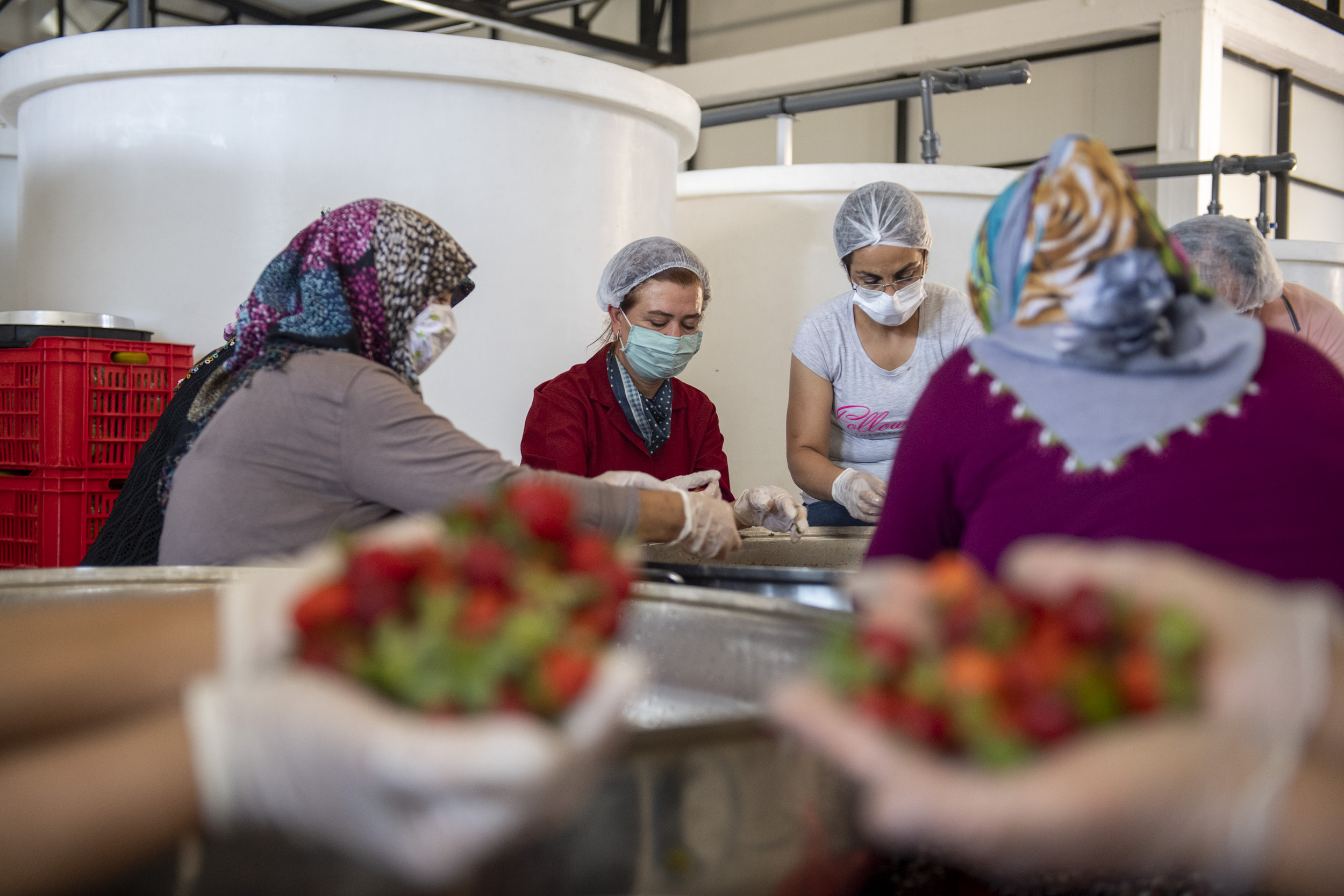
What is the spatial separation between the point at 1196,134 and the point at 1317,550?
754 centimetres

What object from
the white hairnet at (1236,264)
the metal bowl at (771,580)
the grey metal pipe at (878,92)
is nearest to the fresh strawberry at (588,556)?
the metal bowl at (771,580)

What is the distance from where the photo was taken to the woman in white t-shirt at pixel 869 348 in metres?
2.77

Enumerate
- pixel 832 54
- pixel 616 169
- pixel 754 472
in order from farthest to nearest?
1. pixel 832 54
2. pixel 754 472
3. pixel 616 169

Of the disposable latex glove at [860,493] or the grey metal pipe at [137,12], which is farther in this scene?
the grey metal pipe at [137,12]

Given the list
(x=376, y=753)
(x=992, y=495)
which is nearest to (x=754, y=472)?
(x=992, y=495)

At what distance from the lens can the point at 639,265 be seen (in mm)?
2744

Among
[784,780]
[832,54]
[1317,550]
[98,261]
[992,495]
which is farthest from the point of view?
[832,54]

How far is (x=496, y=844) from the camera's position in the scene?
60cm

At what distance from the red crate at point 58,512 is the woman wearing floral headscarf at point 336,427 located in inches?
36.8

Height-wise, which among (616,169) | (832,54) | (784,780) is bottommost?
(784,780)

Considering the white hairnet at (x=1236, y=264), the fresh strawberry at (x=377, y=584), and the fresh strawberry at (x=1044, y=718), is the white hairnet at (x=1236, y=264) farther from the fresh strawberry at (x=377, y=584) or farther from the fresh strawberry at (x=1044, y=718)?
the fresh strawberry at (x=377, y=584)

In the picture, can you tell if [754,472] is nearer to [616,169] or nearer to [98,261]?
[616,169]

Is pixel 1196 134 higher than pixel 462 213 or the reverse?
higher

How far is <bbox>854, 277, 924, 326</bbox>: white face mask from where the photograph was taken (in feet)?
9.10
